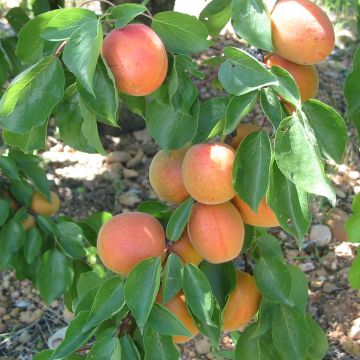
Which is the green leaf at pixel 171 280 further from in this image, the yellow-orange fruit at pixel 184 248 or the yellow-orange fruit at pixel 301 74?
the yellow-orange fruit at pixel 301 74

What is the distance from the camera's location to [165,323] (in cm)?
94

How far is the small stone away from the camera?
2.54m

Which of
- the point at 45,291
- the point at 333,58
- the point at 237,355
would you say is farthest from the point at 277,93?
the point at 333,58

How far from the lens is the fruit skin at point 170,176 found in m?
1.06

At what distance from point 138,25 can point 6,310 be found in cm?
175

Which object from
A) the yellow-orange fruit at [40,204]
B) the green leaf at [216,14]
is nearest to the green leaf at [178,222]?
the green leaf at [216,14]

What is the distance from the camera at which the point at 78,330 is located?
0.97 m

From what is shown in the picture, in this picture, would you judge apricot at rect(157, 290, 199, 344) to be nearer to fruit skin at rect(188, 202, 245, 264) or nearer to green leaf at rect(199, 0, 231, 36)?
fruit skin at rect(188, 202, 245, 264)

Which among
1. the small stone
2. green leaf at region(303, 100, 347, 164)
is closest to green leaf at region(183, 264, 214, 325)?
green leaf at region(303, 100, 347, 164)

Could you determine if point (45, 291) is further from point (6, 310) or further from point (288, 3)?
point (288, 3)

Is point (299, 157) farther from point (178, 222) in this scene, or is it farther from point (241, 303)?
point (241, 303)

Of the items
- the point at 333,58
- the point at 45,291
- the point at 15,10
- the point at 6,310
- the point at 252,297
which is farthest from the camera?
the point at 333,58

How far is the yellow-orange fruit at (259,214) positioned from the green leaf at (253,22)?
23cm

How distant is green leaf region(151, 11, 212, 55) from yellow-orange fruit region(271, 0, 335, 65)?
11 cm
